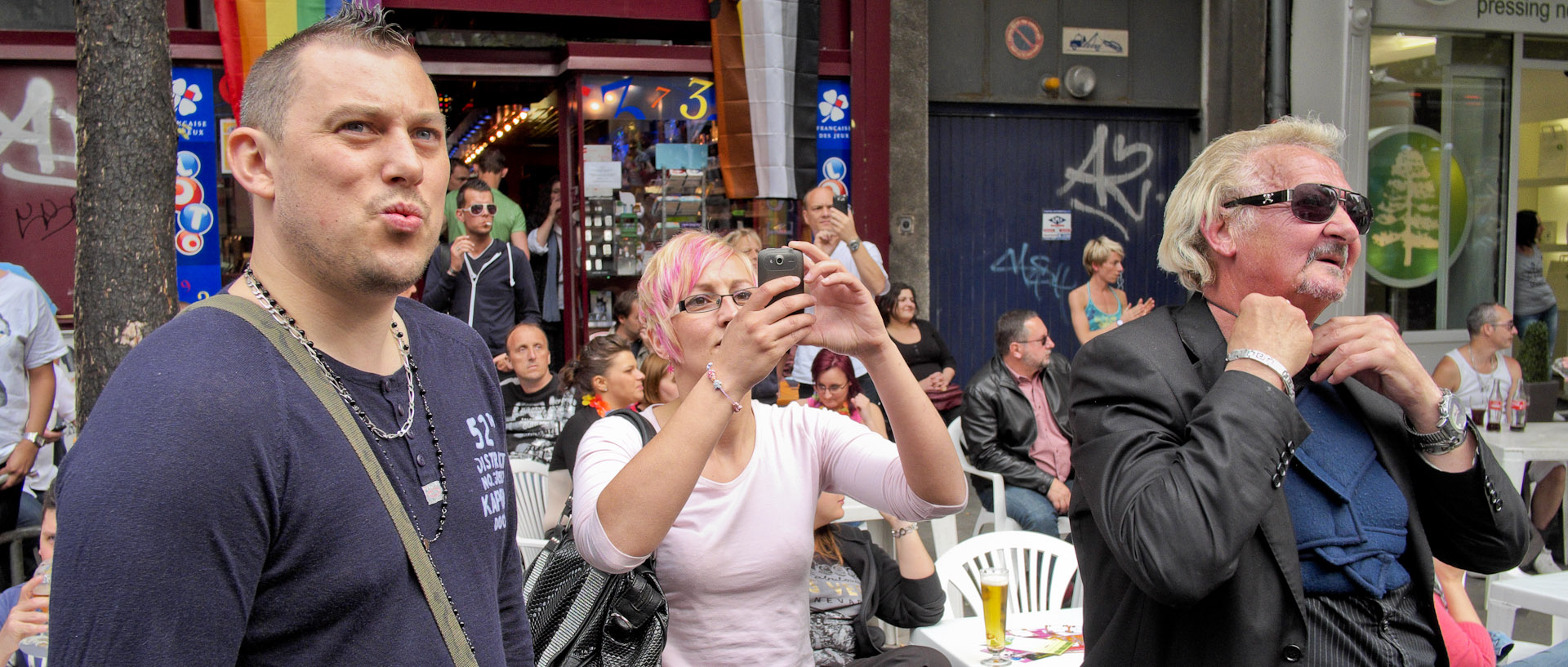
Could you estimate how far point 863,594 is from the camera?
2986 millimetres

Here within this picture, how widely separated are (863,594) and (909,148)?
5.81 metres

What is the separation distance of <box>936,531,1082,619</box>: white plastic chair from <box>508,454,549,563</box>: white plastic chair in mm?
2169

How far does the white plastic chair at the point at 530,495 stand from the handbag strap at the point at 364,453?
12.4 ft

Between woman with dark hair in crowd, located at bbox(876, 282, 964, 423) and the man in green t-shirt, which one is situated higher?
the man in green t-shirt

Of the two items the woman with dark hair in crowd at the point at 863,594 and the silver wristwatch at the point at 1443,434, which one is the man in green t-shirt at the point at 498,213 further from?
the silver wristwatch at the point at 1443,434

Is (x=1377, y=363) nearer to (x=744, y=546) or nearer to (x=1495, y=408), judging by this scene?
(x=744, y=546)

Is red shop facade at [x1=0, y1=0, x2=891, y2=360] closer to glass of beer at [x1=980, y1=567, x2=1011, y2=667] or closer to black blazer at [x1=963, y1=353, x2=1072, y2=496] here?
black blazer at [x1=963, y1=353, x2=1072, y2=496]

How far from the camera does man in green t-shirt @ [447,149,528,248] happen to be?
7523 mm

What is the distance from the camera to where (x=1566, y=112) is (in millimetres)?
10016

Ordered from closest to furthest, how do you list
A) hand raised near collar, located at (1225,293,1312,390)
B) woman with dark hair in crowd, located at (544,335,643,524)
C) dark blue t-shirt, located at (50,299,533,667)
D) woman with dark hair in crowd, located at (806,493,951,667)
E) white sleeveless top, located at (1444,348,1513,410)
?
dark blue t-shirt, located at (50,299,533,667)
hand raised near collar, located at (1225,293,1312,390)
woman with dark hair in crowd, located at (806,493,951,667)
woman with dark hair in crowd, located at (544,335,643,524)
white sleeveless top, located at (1444,348,1513,410)

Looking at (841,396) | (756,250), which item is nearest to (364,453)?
(756,250)

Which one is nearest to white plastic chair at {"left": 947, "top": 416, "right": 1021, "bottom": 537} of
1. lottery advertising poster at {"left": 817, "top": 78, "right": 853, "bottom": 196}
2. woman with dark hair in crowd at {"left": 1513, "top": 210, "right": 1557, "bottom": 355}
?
lottery advertising poster at {"left": 817, "top": 78, "right": 853, "bottom": 196}

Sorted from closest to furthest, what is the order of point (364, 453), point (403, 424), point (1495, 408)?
point (364, 453), point (403, 424), point (1495, 408)

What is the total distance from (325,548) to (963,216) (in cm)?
797
